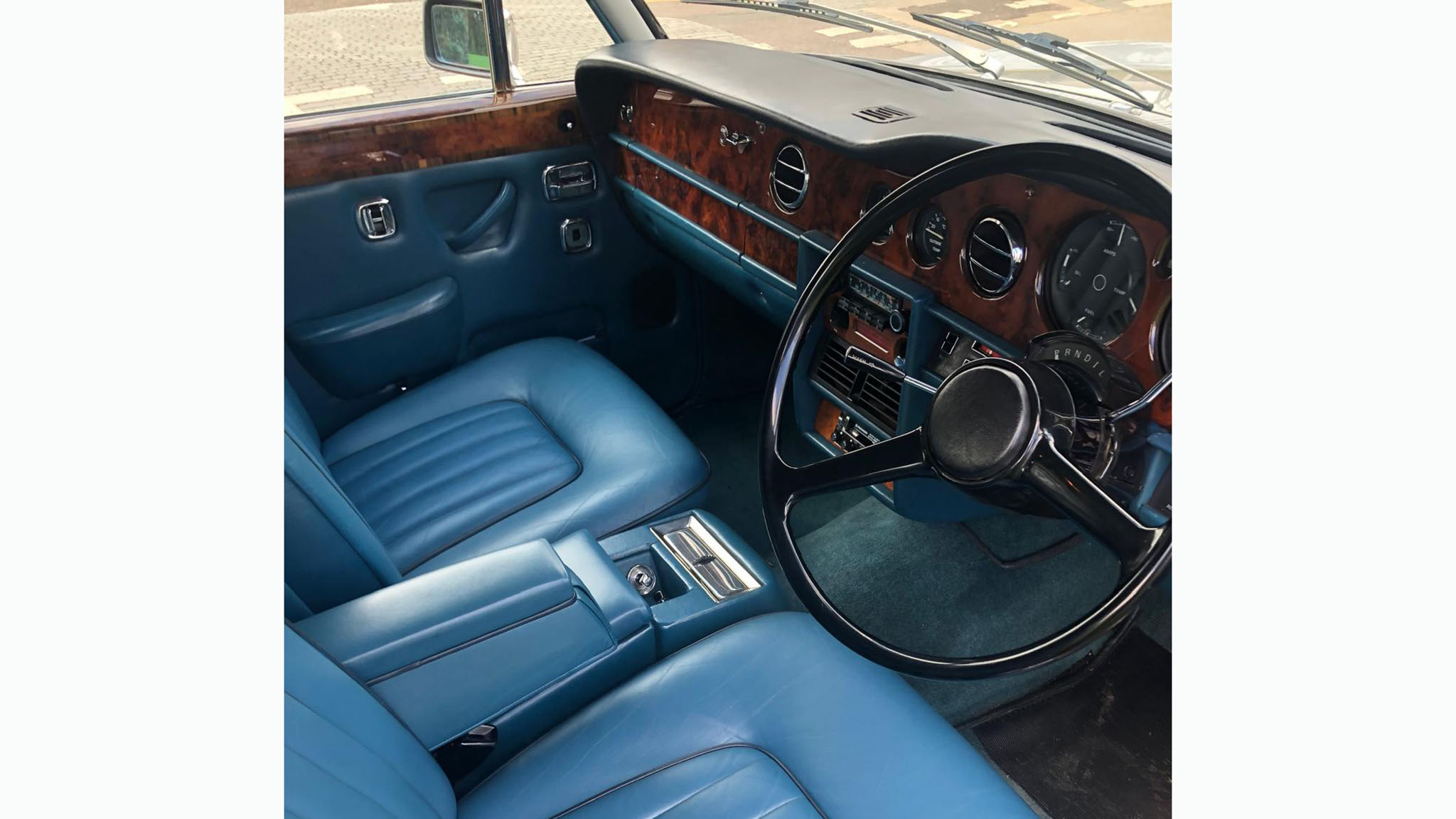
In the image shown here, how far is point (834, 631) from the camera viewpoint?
1.10m

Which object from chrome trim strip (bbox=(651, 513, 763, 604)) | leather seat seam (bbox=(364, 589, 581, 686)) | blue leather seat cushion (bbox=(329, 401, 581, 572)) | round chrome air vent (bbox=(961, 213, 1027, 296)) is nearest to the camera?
leather seat seam (bbox=(364, 589, 581, 686))

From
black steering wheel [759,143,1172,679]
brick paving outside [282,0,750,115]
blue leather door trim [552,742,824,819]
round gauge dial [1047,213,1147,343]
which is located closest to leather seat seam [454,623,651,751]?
blue leather door trim [552,742,824,819]

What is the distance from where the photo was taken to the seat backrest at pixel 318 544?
38.0 inches

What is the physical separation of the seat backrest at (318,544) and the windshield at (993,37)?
91 centimetres

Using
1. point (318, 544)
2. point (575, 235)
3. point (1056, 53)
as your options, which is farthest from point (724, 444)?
point (318, 544)

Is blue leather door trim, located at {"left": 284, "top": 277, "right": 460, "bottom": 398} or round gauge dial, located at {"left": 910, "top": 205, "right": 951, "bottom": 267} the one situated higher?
round gauge dial, located at {"left": 910, "top": 205, "right": 951, "bottom": 267}

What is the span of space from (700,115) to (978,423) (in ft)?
3.54

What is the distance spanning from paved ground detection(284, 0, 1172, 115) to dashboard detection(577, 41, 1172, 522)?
0.09 m

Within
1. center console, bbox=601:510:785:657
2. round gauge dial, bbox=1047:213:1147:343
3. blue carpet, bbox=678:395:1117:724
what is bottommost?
blue carpet, bbox=678:395:1117:724

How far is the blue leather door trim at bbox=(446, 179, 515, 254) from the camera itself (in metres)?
2.10

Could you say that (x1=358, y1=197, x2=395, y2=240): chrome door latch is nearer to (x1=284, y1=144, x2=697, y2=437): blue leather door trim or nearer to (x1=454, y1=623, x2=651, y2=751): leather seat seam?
(x1=284, y1=144, x2=697, y2=437): blue leather door trim

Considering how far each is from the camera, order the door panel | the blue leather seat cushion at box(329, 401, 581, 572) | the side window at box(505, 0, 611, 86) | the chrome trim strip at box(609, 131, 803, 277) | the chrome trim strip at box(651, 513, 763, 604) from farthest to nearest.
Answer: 1. the side window at box(505, 0, 611, 86)
2. the door panel
3. the chrome trim strip at box(609, 131, 803, 277)
4. the blue leather seat cushion at box(329, 401, 581, 572)
5. the chrome trim strip at box(651, 513, 763, 604)

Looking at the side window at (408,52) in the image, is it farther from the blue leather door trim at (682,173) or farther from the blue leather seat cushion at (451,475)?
the blue leather seat cushion at (451,475)

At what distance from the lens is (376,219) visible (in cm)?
197
